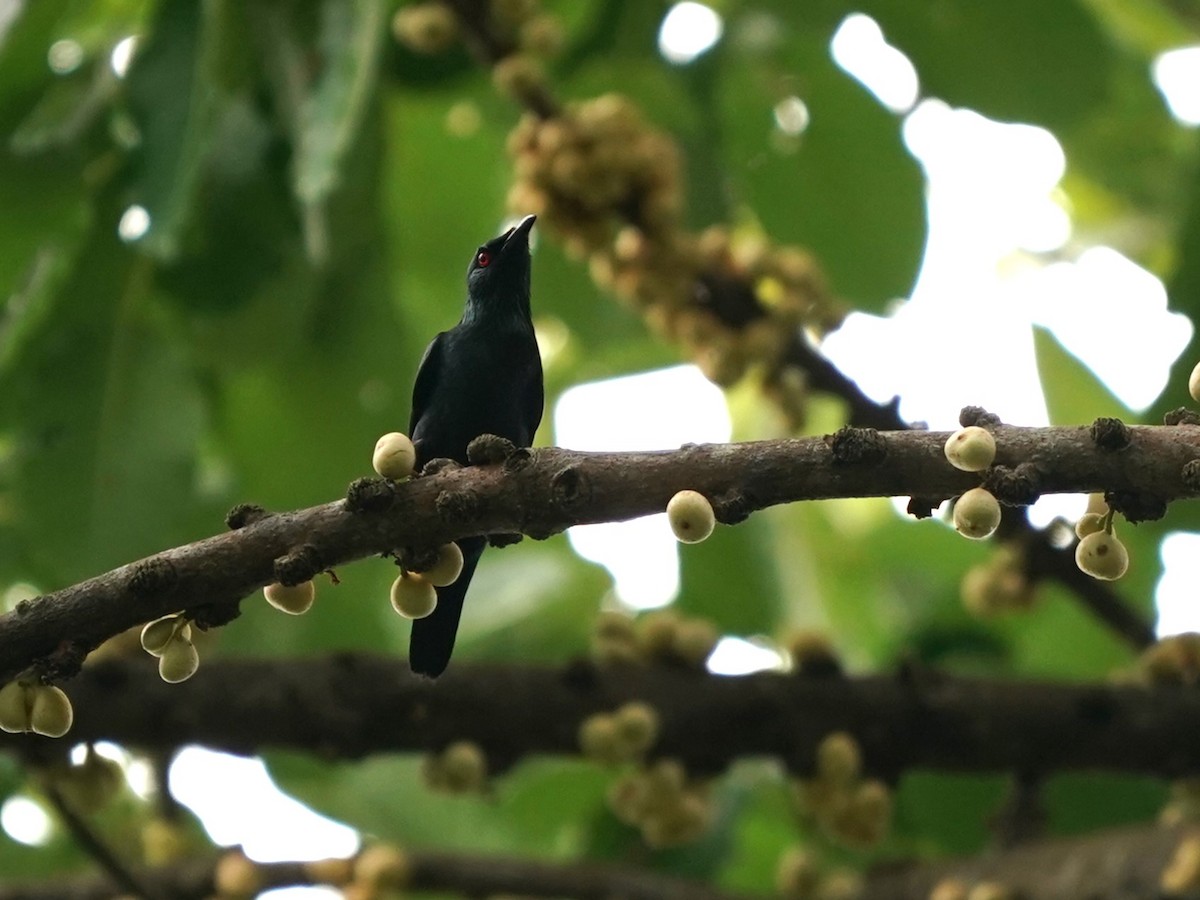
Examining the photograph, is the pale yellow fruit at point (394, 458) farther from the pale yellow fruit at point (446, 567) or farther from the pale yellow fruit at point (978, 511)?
the pale yellow fruit at point (978, 511)

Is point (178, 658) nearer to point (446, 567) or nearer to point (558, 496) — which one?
point (446, 567)

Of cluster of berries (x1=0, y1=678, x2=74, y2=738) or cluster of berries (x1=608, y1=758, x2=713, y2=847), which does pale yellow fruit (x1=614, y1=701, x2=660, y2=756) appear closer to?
cluster of berries (x1=608, y1=758, x2=713, y2=847)

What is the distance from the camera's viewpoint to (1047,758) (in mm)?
→ 4461

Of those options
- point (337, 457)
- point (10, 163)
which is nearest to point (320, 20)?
point (10, 163)

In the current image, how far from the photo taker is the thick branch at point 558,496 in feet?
6.92

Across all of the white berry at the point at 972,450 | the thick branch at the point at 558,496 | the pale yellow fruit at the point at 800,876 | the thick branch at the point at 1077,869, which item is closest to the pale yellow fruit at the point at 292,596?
the thick branch at the point at 558,496

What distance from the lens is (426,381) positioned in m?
3.79

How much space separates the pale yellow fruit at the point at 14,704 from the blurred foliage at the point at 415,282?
4.82 ft

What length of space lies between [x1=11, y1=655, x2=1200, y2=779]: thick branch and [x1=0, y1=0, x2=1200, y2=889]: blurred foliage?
1.66 ft

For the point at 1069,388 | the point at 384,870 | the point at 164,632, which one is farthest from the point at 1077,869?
the point at 164,632

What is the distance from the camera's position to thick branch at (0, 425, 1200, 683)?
211 centimetres

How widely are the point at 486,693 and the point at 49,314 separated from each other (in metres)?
1.76

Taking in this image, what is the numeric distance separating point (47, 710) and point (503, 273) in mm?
2301

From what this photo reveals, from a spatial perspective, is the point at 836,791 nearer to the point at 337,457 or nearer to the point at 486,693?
the point at 486,693
